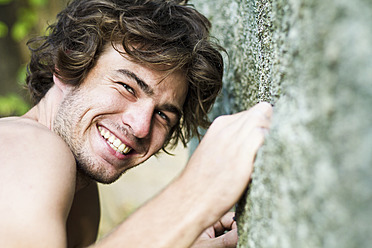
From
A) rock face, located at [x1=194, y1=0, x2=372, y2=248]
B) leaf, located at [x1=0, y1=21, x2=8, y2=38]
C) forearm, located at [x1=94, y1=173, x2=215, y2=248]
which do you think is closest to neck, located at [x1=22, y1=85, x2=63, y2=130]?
forearm, located at [x1=94, y1=173, x2=215, y2=248]

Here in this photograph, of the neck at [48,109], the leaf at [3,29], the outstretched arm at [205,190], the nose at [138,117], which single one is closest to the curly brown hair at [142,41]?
the neck at [48,109]

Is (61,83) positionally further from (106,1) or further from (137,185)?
(137,185)

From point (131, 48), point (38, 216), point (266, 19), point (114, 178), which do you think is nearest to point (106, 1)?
point (131, 48)

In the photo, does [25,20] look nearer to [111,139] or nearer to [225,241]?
[111,139]

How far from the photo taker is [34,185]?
132cm

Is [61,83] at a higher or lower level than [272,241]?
lower

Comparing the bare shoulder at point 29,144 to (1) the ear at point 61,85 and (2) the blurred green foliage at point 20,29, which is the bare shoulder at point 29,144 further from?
(2) the blurred green foliage at point 20,29

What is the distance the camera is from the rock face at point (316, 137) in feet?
1.88

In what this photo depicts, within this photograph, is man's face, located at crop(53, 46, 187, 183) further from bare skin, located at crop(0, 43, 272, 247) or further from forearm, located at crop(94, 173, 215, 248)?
forearm, located at crop(94, 173, 215, 248)

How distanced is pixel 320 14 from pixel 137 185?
4.30 m

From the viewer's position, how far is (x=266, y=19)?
132 cm

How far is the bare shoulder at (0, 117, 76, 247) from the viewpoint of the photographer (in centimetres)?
125

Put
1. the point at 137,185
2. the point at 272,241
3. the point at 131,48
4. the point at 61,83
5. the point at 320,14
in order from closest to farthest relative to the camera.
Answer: the point at 320,14 < the point at 272,241 < the point at 131,48 < the point at 61,83 < the point at 137,185

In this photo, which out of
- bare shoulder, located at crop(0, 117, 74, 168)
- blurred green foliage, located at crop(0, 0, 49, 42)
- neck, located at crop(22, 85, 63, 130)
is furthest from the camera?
blurred green foliage, located at crop(0, 0, 49, 42)
